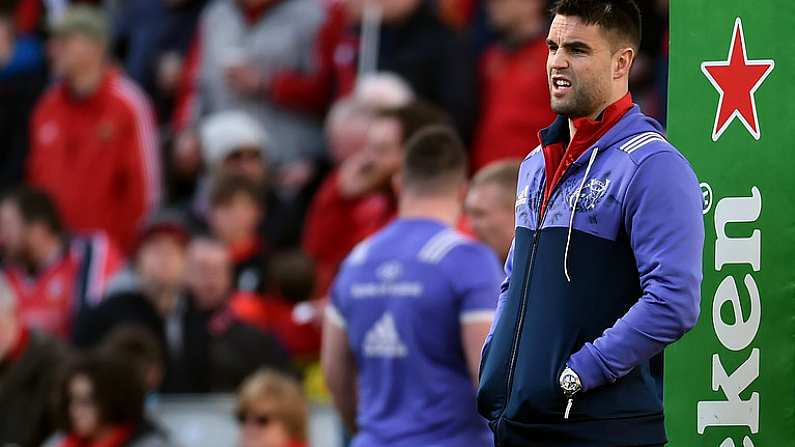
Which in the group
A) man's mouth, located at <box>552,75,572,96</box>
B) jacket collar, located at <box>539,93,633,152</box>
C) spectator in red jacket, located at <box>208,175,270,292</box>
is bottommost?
spectator in red jacket, located at <box>208,175,270,292</box>

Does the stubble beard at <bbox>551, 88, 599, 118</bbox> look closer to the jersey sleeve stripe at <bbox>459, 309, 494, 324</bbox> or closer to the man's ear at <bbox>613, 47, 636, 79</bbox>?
the man's ear at <bbox>613, 47, 636, 79</bbox>

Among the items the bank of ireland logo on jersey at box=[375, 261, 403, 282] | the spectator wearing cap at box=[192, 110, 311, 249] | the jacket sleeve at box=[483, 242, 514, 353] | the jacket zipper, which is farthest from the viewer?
the spectator wearing cap at box=[192, 110, 311, 249]

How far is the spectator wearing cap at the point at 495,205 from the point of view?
7.15 meters

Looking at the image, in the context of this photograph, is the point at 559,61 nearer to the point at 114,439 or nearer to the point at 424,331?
the point at 424,331

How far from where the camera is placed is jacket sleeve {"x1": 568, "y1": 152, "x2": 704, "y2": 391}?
4234 mm

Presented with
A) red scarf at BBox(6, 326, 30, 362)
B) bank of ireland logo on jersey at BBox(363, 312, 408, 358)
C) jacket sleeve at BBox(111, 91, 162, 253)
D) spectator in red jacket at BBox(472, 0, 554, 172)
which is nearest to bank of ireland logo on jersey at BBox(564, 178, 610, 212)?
bank of ireland logo on jersey at BBox(363, 312, 408, 358)

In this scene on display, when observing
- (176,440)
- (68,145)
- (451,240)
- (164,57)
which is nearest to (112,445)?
(176,440)

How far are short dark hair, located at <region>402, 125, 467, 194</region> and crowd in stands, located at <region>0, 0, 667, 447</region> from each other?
47cm

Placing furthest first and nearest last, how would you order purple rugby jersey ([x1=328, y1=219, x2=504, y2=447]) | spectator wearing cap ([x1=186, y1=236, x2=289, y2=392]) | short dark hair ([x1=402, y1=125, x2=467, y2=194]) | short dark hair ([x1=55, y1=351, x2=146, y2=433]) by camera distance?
spectator wearing cap ([x1=186, y1=236, x2=289, y2=392])
short dark hair ([x1=55, y1=351, x2=146, y2=433])
short dark hair ([x1=402, y1=125, x2=467, y2=194])
purple rugby jersey ([x1=328, y1=219, x2=504, y2=447])

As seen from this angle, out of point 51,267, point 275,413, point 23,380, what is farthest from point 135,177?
point 275,413

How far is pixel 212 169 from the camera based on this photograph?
40.1 feet

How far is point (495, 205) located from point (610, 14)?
9.04 ft

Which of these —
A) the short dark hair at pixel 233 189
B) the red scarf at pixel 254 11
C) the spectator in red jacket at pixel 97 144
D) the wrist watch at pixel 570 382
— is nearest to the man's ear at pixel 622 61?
the wrist watch at pixel 570 382

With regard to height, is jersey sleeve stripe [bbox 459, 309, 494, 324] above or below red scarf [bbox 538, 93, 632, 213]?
below
